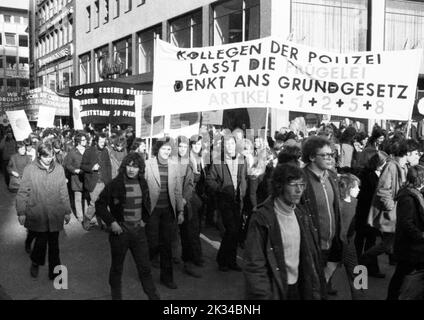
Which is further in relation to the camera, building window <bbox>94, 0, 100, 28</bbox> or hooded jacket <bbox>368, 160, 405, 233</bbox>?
building window <bbox>94, 0, 100, 28</bbox>

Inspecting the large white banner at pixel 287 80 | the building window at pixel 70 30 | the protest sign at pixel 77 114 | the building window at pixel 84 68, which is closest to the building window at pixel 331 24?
the protest sign at pixel 77 114

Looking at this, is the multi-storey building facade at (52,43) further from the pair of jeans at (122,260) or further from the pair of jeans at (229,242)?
the pair of jeans at (122,260)

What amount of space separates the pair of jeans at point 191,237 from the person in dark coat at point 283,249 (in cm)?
324

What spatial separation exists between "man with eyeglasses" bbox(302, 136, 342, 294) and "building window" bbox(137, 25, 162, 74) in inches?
919

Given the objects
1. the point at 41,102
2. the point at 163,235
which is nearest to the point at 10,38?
the point at 41,102

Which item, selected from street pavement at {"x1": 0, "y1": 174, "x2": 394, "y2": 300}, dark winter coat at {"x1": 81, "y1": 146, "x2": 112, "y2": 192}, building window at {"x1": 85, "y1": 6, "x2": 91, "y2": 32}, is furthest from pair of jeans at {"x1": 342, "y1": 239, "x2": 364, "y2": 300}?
building window at {"x1": 85, "y1": 6, "x2": 91, "y2": 32}

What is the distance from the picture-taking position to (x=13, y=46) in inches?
3366

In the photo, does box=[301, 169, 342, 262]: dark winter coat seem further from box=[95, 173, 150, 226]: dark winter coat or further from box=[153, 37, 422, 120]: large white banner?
box=[153, 37, 422, 120]: large white banner

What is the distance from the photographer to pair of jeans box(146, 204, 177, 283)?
5984mm

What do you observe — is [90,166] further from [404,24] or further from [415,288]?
[404,24]

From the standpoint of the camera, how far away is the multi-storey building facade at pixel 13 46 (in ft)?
273

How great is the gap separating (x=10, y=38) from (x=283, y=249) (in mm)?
91217

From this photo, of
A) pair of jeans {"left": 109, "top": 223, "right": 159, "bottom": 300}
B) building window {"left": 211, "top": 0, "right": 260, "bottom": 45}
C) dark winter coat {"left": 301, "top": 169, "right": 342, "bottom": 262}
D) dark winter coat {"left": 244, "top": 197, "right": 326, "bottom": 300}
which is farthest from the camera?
building window {"left": 211, "top": 0, "right": 260, "bottom": 45}
